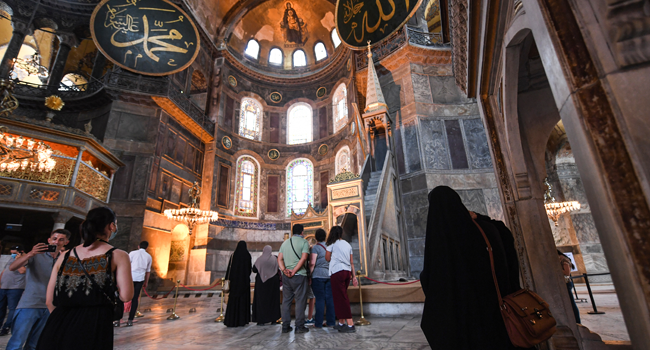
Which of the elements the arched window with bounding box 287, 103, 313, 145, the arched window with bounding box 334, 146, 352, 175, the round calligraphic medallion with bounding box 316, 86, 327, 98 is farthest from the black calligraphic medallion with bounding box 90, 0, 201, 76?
the arched window with bounding box 334, 146, 352, 175

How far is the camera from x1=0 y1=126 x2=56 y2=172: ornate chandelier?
24.9 ft

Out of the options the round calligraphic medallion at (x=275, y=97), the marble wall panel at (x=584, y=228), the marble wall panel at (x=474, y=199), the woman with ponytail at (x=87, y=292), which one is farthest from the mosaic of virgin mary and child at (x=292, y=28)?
the woman with ponytail at (x=87, y=292)

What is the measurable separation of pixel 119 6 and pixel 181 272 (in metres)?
11.0

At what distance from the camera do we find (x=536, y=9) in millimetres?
1455

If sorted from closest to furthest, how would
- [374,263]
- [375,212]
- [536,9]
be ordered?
1. [536,9]
2. [374,263]
3. [375,212]

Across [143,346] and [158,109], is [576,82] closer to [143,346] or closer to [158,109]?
[143,346]

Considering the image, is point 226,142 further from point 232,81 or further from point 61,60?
point 61,60

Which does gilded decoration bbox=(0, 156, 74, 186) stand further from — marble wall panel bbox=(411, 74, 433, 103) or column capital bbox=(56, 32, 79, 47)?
marble wall panel bbox=(411, 74, 433, 103)

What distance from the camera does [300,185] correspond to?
1733 cm

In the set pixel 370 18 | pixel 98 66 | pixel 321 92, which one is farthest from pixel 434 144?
pixel 98 66

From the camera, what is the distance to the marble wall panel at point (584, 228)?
10.2 metres

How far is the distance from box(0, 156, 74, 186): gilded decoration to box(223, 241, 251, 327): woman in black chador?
7.51 metres

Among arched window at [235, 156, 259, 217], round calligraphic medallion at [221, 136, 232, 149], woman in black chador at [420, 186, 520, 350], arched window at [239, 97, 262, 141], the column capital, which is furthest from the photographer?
arched window at [239, 97, 262, 141]

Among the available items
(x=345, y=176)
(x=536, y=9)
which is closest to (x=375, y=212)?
(x=345, y=176)
